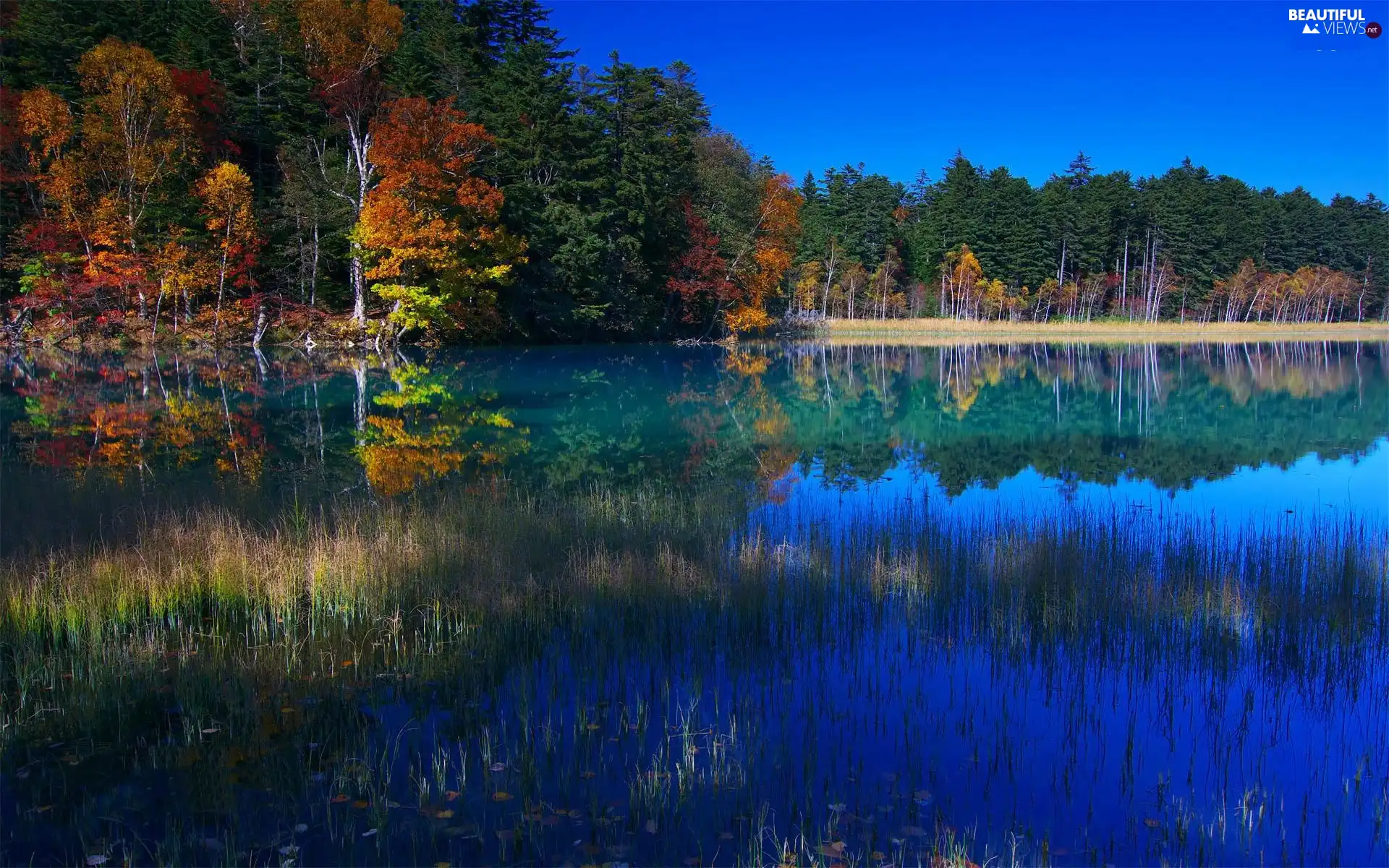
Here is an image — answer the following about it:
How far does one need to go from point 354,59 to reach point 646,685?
40.3 metres

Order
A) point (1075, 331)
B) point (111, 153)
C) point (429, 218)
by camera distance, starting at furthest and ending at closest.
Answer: point (1075, 331) → point (429, 218) → point (111, 153)

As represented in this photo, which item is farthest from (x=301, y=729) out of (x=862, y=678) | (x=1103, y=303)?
(x=1103, y=303)

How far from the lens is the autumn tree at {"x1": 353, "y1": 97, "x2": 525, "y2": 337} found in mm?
34188

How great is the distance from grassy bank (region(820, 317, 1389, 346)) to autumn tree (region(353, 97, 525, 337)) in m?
27.1

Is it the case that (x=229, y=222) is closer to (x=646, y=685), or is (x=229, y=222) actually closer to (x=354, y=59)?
(x=354, y=59)

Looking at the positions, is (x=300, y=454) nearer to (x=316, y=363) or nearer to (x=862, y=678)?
(x=862, y=678)

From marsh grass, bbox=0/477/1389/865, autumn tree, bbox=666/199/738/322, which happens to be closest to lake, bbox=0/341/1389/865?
marsh grass, bbox=0/477/1389/865

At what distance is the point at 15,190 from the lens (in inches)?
1384

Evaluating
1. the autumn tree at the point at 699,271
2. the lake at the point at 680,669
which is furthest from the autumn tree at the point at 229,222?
the lake at the point at 680,669

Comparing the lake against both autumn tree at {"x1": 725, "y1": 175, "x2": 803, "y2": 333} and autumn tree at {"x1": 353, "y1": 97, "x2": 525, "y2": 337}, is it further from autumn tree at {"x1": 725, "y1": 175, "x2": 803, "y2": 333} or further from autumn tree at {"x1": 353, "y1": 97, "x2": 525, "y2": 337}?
autumn tree at {"x1": 725, "y1": 175, "x2": 803, "y2": 333}

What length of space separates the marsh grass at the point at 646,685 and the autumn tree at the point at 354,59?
107 feet

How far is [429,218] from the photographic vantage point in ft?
Answer: 116

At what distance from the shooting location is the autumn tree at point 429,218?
112 ft

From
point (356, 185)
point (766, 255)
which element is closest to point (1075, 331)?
point (766, 255)
